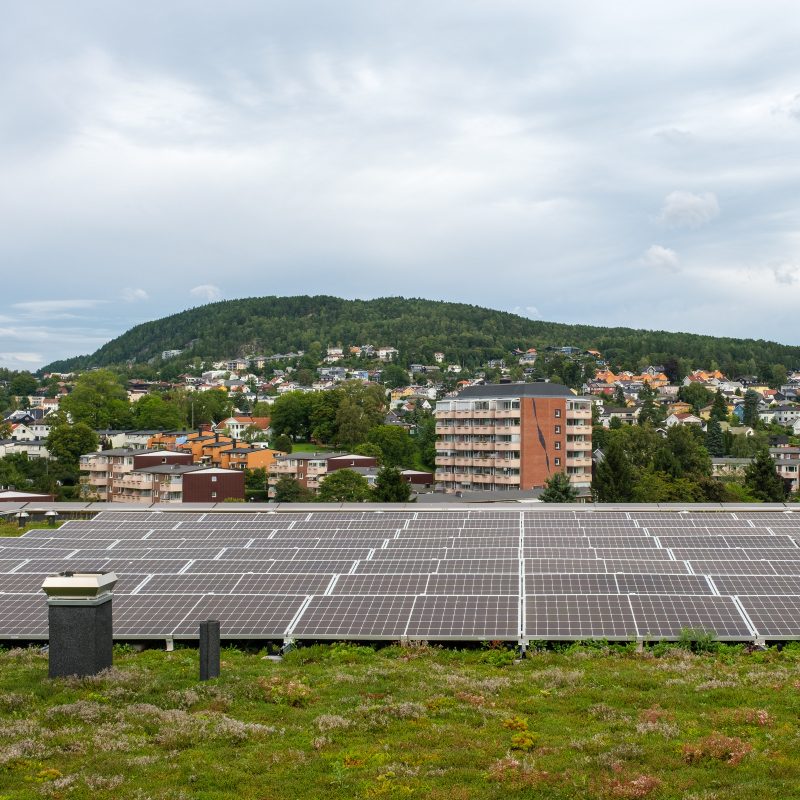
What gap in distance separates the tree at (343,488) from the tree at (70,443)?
45057 mm

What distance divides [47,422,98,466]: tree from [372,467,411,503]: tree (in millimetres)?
54907

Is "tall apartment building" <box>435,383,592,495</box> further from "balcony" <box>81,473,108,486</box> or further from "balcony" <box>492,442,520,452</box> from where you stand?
"balcony" <box>81,473,108,486</box>

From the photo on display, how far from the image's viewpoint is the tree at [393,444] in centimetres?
10425

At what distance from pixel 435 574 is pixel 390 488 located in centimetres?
3906

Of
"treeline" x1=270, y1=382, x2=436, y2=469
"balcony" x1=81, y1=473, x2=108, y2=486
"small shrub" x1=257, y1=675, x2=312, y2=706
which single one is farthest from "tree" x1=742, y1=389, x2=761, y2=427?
"small shrub" x1=257, y1=675, x2=312, y2=706

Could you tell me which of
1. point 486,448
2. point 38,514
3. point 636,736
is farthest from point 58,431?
point 636,736

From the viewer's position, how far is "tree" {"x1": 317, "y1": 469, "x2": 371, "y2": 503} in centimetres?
6569

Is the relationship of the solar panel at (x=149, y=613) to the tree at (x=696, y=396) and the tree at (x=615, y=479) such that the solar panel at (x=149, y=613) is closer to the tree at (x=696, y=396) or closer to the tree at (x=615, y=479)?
the tree at (x=615, y=479)

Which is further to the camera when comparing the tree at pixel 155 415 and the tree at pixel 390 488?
the tree at pixel 155 415

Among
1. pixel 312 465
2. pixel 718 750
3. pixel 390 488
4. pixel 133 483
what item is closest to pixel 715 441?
pixel 312 465

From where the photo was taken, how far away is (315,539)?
2430 cm

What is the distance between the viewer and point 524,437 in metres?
77.8

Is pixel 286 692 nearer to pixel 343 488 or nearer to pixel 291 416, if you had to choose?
pixel 343 488

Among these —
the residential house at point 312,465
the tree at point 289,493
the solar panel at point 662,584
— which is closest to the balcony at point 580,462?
the residential house at point 312,465
